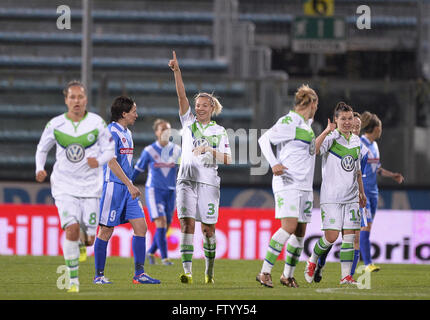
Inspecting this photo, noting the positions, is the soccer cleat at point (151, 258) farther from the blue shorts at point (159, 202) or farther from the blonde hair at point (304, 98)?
the blonde hair at point (304, 98)

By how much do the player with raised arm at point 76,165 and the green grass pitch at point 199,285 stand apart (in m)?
0.60

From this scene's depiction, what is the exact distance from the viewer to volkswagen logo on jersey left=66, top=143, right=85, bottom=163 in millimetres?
8648

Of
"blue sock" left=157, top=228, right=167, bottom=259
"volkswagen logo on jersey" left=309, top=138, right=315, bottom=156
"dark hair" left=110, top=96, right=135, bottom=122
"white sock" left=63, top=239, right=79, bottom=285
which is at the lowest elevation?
"blue sock" left=157, top=228, right=167, bottom=259

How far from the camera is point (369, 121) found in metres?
12.8

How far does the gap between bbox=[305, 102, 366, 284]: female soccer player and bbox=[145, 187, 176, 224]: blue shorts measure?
443 cm

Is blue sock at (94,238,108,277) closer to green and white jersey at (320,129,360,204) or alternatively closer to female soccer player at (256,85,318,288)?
female soccer player at (256,85,318,288)

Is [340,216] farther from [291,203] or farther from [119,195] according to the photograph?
[119,195]

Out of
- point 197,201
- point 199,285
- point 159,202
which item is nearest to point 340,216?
point 197,201

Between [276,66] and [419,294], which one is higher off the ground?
[276,66]

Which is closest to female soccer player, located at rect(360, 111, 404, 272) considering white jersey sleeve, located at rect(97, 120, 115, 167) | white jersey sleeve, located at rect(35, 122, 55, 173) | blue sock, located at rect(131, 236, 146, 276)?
blue sock, located at rect(131, 236, 146, 276)

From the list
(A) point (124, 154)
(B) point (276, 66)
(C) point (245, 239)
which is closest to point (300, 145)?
(A) point (124, 154)

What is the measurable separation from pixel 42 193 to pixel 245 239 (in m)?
3.83
